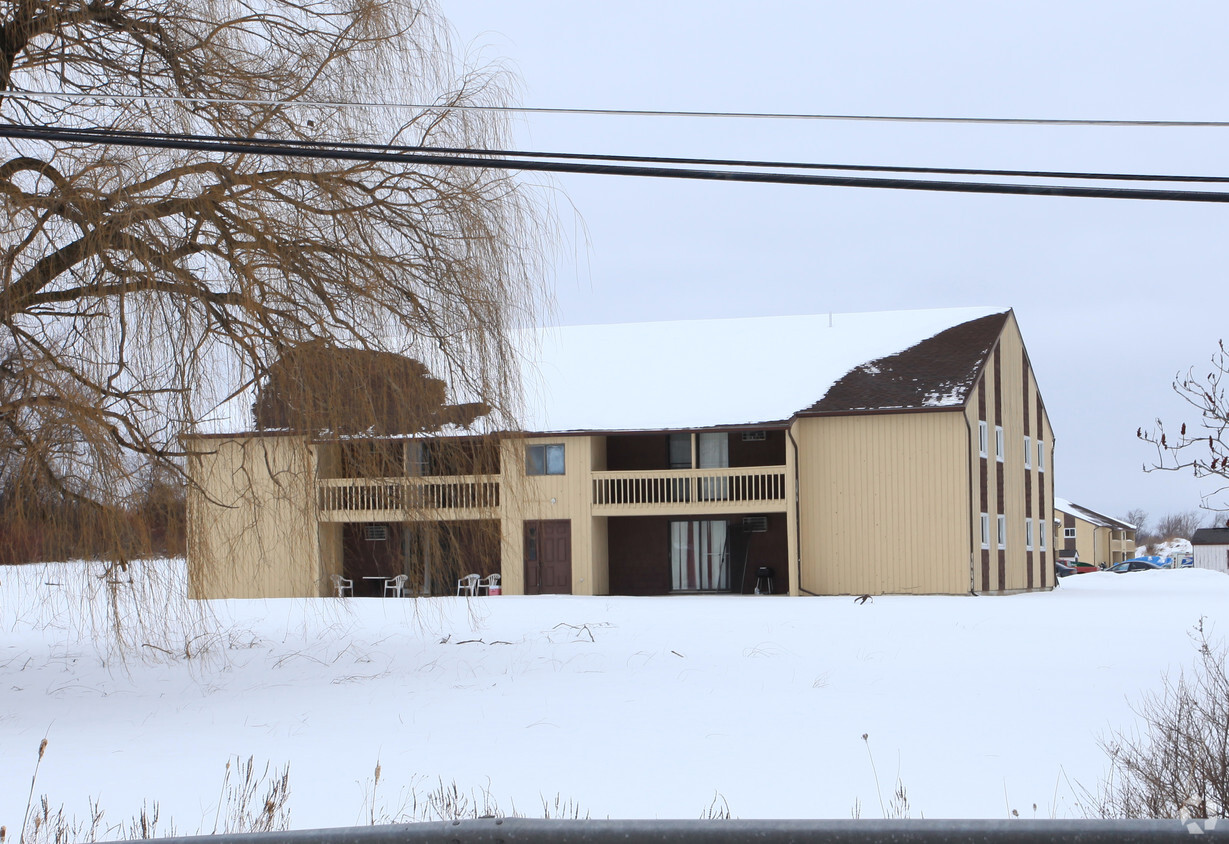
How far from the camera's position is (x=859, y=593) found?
30953mm

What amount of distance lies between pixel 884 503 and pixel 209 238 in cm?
2266

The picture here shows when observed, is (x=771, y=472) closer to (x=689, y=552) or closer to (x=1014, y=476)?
(x=689, y=552)

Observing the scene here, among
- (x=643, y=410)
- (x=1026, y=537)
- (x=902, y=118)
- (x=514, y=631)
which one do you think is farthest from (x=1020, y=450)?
(x=902, y=118)

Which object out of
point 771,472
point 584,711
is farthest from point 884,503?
point 584,711

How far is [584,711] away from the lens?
11.4 metres

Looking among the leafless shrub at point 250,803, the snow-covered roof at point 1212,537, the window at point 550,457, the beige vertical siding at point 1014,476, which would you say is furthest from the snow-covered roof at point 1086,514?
the leafless shrub at point 250,803

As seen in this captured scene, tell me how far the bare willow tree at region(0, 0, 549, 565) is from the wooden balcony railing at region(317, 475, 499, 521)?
120 cm

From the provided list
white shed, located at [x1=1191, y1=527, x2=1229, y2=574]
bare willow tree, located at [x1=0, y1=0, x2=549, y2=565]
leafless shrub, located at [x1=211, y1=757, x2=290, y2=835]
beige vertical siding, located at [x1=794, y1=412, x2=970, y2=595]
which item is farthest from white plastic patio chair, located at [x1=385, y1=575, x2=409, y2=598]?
white shed, located at [x1=1191, y1=527, x2=1229, y2=574]

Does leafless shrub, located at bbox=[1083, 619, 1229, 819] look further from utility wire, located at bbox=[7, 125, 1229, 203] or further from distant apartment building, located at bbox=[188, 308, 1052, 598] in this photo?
distant apartment building, located at bbox=[188, 308, 1052, 598]

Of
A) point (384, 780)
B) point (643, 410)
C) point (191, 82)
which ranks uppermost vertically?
point (191, 82)

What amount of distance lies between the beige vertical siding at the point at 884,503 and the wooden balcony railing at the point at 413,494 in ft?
58.3

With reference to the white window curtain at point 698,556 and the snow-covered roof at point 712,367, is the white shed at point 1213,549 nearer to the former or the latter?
the snow-covered roof at point 712,367

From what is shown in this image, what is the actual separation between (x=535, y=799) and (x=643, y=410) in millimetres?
25247

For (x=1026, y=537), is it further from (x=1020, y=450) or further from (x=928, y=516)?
(x=928, y=516)
